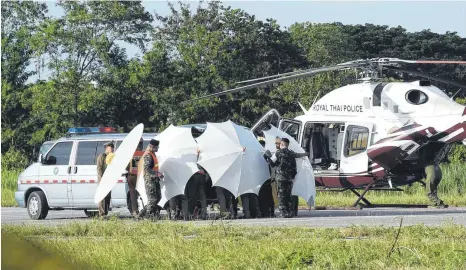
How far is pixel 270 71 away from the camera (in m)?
48.9

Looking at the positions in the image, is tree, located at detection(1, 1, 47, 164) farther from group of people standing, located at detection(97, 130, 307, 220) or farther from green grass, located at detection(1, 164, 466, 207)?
group of people standing, located at detection(97, 130, 307, 220)

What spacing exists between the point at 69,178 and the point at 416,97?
7.81 metres

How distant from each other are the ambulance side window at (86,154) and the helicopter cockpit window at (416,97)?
7026mm

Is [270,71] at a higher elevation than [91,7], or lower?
lower

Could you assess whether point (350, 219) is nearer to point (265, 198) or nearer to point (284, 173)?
point (284, 173)

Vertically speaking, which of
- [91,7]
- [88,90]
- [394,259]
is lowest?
[394,259]

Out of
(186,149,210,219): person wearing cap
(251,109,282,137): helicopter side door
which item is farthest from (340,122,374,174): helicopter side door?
(186,149,210,219): person wearing cap

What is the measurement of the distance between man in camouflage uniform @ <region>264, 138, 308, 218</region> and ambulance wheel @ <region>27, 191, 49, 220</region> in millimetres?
4799

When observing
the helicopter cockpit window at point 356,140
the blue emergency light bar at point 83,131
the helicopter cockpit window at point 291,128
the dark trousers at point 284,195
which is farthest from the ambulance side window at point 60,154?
the helicopter cockpit window at point 356,140

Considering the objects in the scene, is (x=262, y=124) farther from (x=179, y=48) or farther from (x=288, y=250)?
(x=179, y=48)

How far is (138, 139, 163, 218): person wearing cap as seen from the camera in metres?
17.2

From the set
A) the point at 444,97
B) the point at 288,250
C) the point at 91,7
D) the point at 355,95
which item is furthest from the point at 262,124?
the point at 91,7

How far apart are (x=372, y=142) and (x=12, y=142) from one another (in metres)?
29.3

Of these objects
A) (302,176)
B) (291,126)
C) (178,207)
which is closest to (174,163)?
(178,207)
